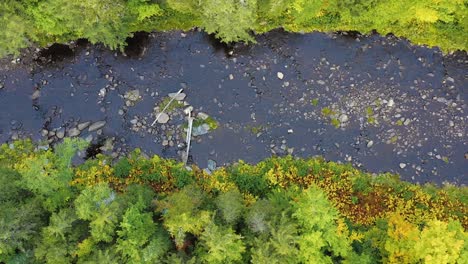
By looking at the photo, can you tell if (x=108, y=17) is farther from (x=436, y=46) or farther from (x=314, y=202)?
(x=436, y=46)

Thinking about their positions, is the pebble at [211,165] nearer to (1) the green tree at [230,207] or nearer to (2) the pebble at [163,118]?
(2) the pebble at [163,118]

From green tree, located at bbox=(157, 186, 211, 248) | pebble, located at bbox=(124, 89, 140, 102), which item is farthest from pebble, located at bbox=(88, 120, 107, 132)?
green tree, located at bbox=(157, 186, 211, 248)

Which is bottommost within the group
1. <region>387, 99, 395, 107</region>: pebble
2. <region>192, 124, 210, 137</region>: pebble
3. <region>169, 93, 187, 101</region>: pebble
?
<region>192, 124, 210, 137</region>: pebble

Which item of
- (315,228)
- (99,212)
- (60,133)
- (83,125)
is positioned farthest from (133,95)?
(315,228)

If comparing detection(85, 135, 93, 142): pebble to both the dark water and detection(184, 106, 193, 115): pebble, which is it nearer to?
the dark water

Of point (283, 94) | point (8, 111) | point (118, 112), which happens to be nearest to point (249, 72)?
point (283, 94)

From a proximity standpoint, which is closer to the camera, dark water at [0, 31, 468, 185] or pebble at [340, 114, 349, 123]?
dark water at [0, 31, 468, 185]

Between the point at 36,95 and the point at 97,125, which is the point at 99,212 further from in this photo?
the point at 36,95
